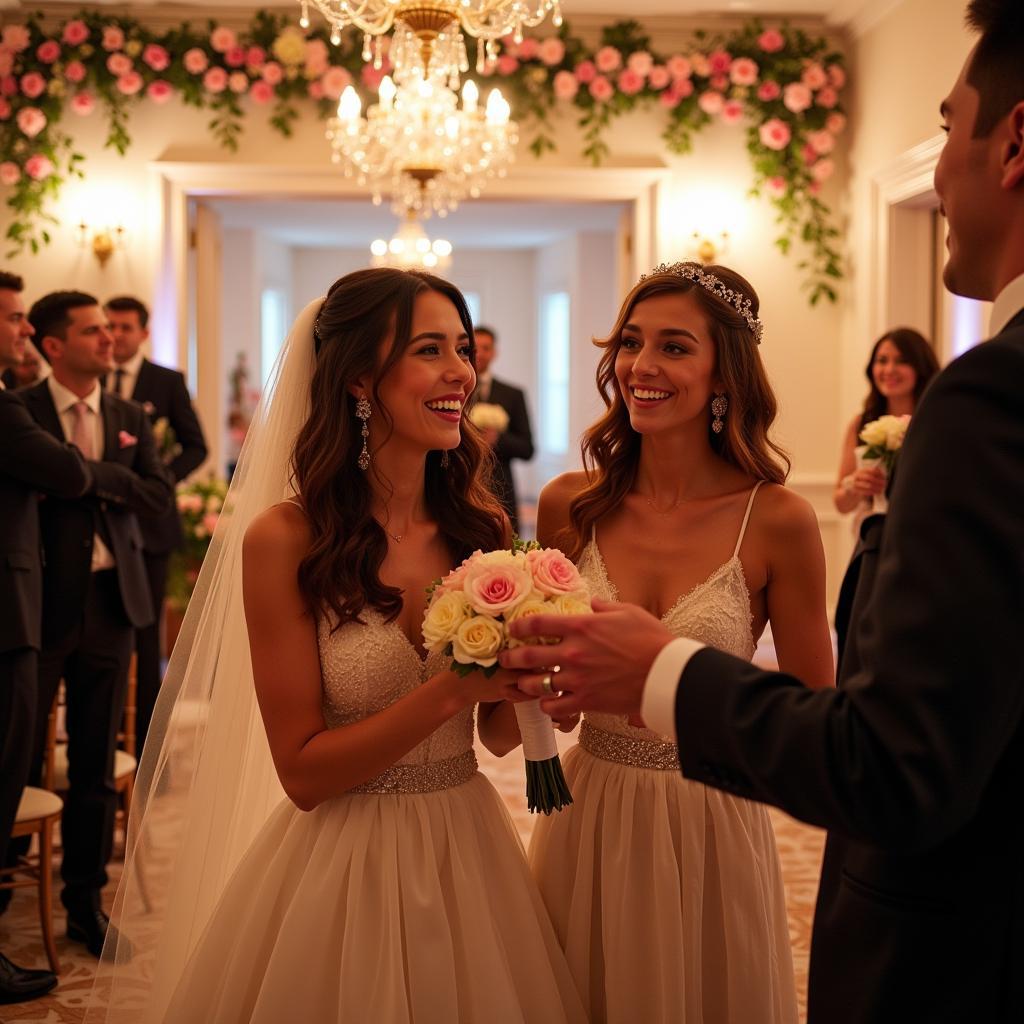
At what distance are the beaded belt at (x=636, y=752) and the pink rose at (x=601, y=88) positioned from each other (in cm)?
583

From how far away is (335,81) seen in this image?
7.07m

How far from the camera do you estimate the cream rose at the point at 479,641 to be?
65.7 inches

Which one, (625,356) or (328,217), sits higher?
(328,217)

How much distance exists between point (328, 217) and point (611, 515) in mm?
11899

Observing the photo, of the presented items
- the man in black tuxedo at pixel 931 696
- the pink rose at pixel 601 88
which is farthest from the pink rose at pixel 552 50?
the man in black tuxedo at pixel 931 696

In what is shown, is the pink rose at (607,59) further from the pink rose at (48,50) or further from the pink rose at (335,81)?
the pink rose at (48,50)

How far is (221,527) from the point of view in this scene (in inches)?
93.9

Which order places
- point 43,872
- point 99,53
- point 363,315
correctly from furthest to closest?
point 99,53
point 43,872
point 363,315

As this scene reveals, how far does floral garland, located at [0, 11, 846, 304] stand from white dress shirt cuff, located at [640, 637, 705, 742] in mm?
6403

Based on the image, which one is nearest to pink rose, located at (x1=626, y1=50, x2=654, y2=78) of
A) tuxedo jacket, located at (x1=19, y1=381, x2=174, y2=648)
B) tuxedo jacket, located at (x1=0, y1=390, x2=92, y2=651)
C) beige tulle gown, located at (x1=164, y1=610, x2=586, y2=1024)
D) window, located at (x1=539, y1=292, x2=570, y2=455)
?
tuxedo jacket, located at (x1=19, y1=381, x2=174, y2=648)

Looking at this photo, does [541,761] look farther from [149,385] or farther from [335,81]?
[335,81]

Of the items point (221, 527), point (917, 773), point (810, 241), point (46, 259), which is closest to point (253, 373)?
point (46, 259)

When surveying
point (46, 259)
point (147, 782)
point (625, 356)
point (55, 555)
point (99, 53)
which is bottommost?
point (147, 782)

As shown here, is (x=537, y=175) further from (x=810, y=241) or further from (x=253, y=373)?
(x=253, y=373)
